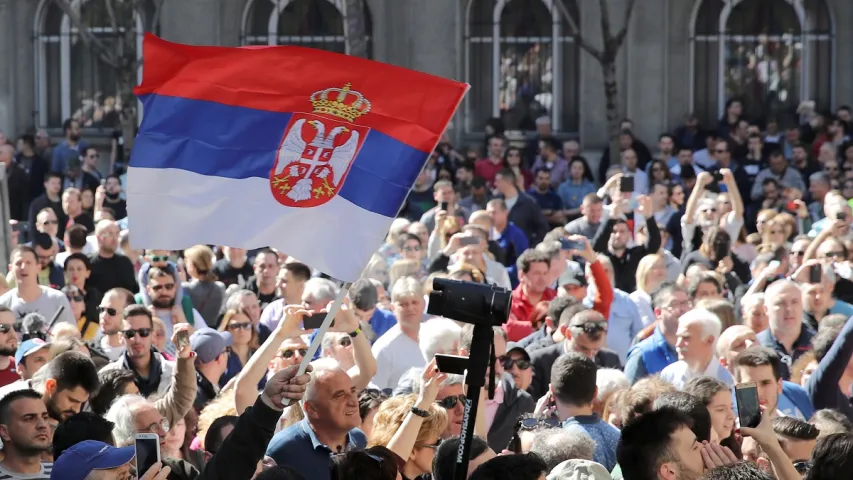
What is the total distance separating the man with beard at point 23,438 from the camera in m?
7.06

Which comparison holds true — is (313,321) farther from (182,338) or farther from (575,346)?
(575,346)

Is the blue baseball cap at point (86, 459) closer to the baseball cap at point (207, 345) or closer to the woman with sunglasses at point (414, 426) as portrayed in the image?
the woman with sunglasses at point (414, 426)

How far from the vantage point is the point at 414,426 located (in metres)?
7.12

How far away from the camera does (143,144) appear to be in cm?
691

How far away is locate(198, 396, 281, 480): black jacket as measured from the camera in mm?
6023

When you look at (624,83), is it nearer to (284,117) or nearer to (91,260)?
(91,260)

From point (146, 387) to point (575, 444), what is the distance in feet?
11.0

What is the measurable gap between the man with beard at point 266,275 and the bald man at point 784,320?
4273mm

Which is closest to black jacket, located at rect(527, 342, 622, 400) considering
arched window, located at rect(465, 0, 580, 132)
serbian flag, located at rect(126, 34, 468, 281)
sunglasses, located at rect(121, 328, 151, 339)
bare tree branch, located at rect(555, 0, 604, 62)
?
sunglasses, located at rect(121, 328, 151, 339)

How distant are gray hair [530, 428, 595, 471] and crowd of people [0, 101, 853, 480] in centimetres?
1

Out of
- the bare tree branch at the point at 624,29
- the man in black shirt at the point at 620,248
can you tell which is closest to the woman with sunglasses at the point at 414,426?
the man in black shirt at the point at 620,248

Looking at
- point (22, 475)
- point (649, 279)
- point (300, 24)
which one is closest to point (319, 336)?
point (22, 475)

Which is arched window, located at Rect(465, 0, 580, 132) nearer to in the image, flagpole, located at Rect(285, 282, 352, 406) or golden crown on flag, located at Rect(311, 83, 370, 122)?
golden crown on flag, located at Rect(311, 83, 370, 122)

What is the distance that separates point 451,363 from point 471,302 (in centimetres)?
27
